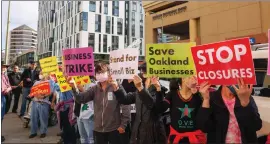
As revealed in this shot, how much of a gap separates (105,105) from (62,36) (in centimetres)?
6834

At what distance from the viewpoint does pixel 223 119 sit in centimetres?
259

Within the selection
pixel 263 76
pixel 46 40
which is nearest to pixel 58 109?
pixel 263 76

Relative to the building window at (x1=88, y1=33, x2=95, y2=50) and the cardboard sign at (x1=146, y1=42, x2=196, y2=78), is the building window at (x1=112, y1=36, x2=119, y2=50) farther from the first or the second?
the cardboard sign at (x1=146, y1=42, x2=196, y2=78)

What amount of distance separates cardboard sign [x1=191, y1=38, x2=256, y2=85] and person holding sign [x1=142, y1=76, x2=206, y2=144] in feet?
0.95

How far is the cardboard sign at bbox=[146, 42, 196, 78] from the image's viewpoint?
3.35m

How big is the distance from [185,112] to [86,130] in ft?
8.66

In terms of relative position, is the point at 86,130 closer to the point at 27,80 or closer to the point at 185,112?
the point at 185,112

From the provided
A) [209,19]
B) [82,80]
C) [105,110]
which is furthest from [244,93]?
[209,19]

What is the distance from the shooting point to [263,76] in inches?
184

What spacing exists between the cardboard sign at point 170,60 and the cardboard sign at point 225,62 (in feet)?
1.29

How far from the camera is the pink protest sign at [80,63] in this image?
177 inches

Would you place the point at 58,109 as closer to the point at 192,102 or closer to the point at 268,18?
the point at 192,102

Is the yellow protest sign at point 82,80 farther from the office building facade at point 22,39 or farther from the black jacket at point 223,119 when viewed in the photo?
the office building facade at point 22,39

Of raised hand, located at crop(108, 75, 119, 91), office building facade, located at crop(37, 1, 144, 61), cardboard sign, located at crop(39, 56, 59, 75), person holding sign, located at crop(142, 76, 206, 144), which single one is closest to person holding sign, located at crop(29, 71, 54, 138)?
cardboard sign, located at crop(39, 56, 59, 75)
